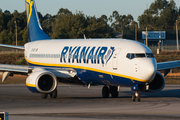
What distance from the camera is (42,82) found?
78.3 ft

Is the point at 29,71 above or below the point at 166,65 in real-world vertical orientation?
below

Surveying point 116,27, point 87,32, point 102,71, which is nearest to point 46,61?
point 102,71

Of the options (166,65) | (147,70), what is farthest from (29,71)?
(166,65)

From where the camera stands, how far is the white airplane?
20.6 metres

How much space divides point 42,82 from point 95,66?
3.80 m

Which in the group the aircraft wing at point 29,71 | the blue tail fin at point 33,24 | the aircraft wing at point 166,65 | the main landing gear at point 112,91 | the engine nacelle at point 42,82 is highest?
the blue tail fin at point 33,24

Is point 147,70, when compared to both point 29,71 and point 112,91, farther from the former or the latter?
point 29,71

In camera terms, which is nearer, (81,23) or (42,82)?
(42,82)

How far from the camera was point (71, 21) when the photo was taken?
99.2 m

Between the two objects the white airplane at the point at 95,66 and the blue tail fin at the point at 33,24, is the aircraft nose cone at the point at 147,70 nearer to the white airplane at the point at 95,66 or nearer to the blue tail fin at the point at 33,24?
the white airplane at the point at 95,66

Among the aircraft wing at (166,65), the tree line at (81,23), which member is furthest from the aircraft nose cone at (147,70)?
the tree line at (81,23)

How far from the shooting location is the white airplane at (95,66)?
2062 centimetres

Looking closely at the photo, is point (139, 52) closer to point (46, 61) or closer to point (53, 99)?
point (53, 99)

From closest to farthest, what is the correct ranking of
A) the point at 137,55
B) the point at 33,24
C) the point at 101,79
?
the point at 137,55 < the point at 101,79 < the point at 33,24
